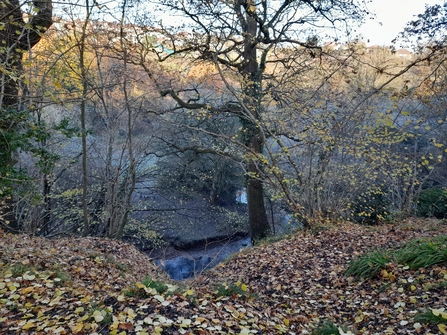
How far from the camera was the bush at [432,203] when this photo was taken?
10109 millimetres

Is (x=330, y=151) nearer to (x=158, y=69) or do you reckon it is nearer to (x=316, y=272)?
(x=316, y=272)

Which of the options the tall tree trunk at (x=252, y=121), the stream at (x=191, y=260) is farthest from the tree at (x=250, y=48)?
the stream at (x=191, y=260)

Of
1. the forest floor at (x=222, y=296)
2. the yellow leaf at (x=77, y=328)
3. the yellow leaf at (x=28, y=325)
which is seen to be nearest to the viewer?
the yellow leaf at (x=77, y=328)

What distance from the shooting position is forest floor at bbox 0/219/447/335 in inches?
113

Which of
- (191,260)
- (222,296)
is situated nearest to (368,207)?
(191,260)

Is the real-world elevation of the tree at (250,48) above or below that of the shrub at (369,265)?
above

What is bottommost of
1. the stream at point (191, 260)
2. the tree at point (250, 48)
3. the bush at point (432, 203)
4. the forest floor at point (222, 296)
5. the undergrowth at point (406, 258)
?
the stream at point (191, 260)

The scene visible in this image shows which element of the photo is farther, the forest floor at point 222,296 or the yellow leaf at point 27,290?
the yellow leaf at point 27,290

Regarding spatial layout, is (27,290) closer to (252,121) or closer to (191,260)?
(252,121)

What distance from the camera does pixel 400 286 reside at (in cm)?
388

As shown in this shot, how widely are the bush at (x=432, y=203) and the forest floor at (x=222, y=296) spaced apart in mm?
4875

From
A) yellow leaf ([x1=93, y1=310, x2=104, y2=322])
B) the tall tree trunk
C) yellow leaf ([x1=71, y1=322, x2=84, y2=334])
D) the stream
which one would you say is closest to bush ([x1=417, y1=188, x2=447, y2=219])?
the tall tree trunk

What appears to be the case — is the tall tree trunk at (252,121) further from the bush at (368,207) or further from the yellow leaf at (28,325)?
the yellow leaf at (28,325)

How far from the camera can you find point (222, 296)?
3602 millimetres
